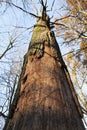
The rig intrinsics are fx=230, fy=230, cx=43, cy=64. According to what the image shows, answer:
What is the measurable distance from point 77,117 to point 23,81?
635 millimetres

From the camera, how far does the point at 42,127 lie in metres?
1.56

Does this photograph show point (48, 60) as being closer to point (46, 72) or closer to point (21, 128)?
point (46, 72)

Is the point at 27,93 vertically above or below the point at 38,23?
below

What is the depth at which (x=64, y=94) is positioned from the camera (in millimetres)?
1946

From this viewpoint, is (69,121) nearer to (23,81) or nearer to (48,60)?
(23,81)

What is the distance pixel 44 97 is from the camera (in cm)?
185

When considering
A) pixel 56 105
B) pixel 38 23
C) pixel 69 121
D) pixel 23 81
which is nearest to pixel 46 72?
pixel 23 81

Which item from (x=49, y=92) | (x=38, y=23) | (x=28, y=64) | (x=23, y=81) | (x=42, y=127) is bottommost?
(x=42, y=127)

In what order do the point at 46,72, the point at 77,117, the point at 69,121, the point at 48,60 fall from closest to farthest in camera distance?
1. the point at 69,121
2. the point at 77,117
3. the point at 46,72
4. the point at 48,60

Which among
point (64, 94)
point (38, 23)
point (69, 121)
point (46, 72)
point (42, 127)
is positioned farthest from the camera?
point (38, 23)

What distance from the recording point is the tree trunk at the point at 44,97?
1.63 m

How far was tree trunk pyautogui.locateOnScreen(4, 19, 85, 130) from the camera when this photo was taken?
5.35ft

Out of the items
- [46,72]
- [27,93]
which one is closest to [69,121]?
[27,93]

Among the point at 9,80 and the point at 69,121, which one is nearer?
the point at 69,121
